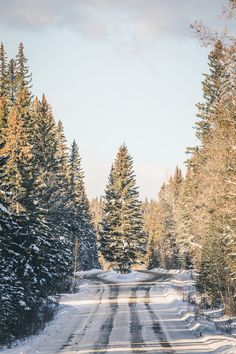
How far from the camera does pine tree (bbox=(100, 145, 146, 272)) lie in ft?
159

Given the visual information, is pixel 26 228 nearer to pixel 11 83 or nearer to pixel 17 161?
pixel 17 161

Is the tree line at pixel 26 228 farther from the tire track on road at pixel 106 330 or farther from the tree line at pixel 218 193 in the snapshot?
the tree line at pixel 218 193

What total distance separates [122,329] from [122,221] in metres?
32.3

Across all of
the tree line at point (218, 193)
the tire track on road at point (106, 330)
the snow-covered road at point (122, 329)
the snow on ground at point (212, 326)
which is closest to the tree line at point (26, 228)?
the snow-covered road at point (122, 329)

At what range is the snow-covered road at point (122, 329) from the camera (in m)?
13.6

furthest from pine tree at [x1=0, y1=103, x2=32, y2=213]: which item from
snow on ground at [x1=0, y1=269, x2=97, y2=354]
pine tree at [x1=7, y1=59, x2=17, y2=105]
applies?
pine tree at [x1=7, y1=59, x2=17, y2=105]

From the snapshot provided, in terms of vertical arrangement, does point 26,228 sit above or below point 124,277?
above

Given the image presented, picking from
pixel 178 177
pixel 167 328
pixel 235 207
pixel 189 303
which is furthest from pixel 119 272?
pixel 178 177

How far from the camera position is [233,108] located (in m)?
15.0

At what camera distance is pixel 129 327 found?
17438 mm

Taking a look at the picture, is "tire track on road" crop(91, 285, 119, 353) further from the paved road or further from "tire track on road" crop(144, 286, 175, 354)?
"tire track on road" crop(144, 286, 175, 354)

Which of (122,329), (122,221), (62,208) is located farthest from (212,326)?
(122,221)

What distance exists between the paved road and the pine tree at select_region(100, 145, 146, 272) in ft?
63.6

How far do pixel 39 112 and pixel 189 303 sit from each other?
2233cm
